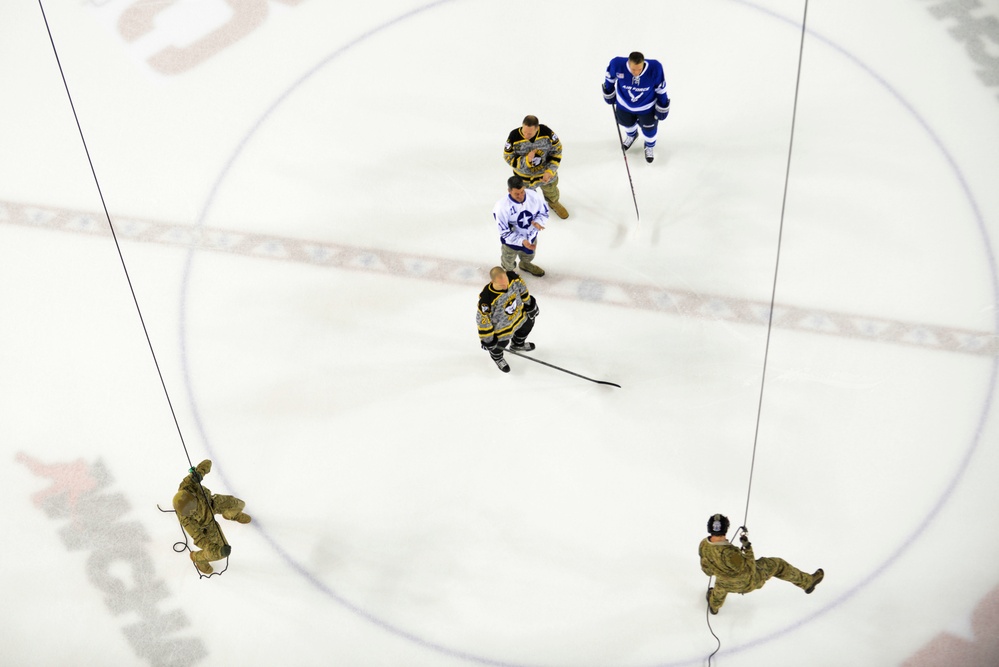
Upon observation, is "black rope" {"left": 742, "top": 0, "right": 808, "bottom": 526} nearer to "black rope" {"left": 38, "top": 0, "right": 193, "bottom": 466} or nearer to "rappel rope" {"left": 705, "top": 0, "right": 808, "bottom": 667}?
"rappel rope" {"left": 705, "top": 0, "right": 808, "bottom": 667}

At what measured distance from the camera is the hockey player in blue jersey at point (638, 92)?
19.4 feet

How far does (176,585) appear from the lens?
568 cm

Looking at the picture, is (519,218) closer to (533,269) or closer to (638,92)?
(533,269)

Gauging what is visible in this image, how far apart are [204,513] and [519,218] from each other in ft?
7.86

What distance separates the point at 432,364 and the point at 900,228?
3.19 metres

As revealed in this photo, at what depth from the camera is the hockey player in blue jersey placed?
5922 mm

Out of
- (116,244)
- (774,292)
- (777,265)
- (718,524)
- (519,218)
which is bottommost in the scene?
(718,524)

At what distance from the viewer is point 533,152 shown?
228 inches

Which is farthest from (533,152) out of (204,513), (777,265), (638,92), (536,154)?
(204,513)

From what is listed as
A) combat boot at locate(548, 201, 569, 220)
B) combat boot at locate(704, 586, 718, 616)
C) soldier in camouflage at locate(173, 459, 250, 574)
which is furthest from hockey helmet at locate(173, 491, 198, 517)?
combat boot at locate(548, 201, 569, 220)

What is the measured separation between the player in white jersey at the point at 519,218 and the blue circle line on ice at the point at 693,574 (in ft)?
7.16

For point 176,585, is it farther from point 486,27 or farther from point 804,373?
point 486,27

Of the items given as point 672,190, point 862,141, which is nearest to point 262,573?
point 672,190

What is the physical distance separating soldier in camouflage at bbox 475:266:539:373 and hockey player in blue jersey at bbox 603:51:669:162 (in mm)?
1533
